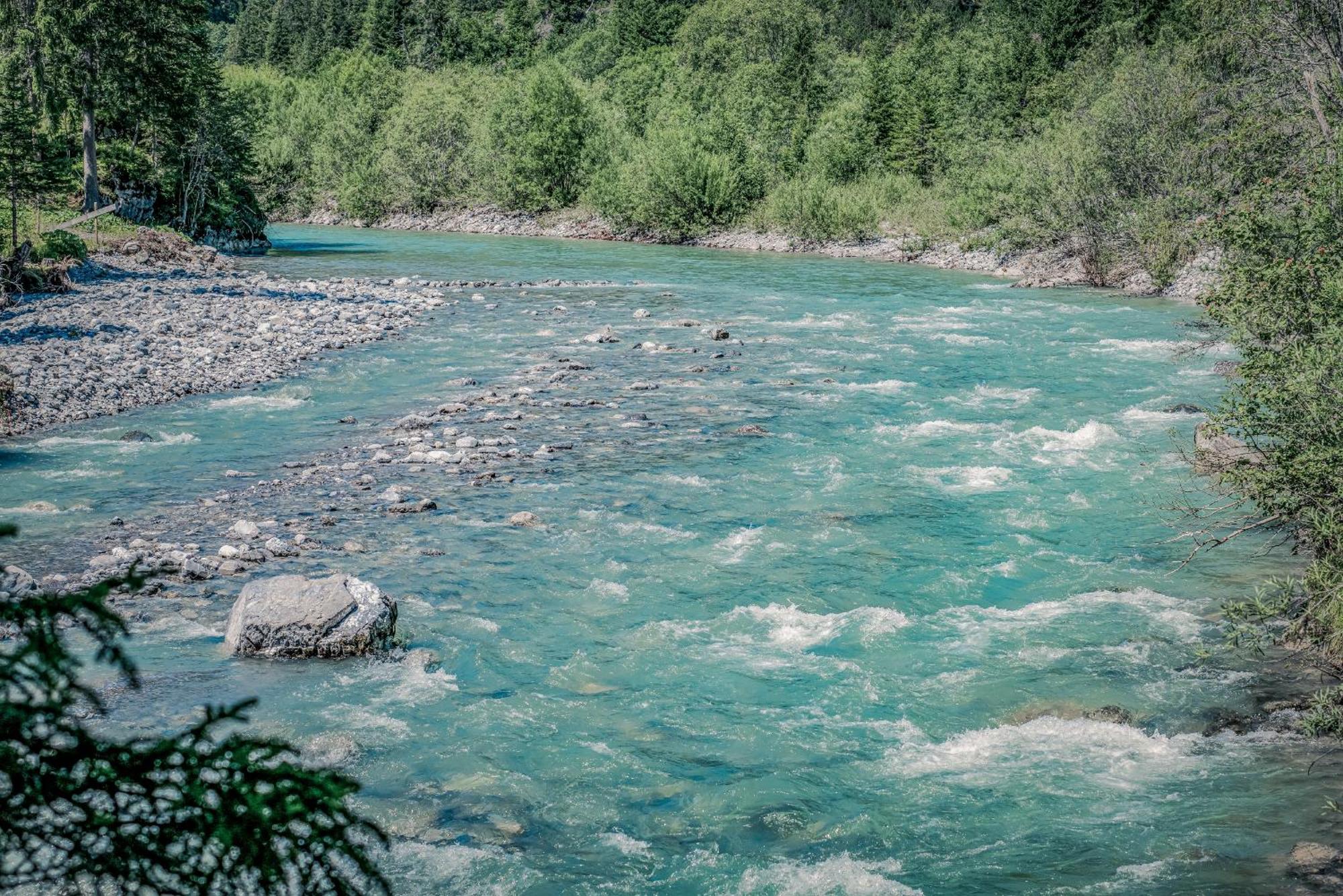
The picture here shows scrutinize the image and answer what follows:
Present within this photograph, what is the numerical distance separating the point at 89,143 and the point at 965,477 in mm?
43499

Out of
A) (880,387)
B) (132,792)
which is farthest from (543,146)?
(132,792)

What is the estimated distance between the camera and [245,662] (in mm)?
12094

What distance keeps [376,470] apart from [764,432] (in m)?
7.86

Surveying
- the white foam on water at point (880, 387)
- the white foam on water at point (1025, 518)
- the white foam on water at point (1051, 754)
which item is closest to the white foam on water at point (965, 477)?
the white foam on water at point (1025, 518)

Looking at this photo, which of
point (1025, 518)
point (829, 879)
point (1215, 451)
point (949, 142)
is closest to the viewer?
point (829, 879)

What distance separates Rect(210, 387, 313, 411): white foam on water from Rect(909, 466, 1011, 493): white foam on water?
13.9 meters

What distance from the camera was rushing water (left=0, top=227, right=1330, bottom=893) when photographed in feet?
30.2

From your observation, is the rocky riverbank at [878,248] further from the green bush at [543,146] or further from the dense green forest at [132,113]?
the dense green forest at [132,113]

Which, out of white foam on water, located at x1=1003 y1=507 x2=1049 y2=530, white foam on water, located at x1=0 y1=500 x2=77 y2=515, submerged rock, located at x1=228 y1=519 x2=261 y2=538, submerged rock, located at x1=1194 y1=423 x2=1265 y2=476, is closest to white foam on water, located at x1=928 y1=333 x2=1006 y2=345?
submerged rock, located at x1=1194 y1=423 x2=1265 y2=476

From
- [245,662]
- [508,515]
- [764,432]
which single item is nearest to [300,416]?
[508,515]

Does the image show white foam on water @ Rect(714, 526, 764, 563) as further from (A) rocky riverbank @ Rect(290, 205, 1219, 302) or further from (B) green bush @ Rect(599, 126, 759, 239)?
(B) green bush @ Rect(599, 126, 759, 239)

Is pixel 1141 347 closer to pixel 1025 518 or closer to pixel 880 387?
pixel 880 387

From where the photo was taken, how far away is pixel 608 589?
14445mm

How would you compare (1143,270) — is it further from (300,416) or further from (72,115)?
(72,115)
